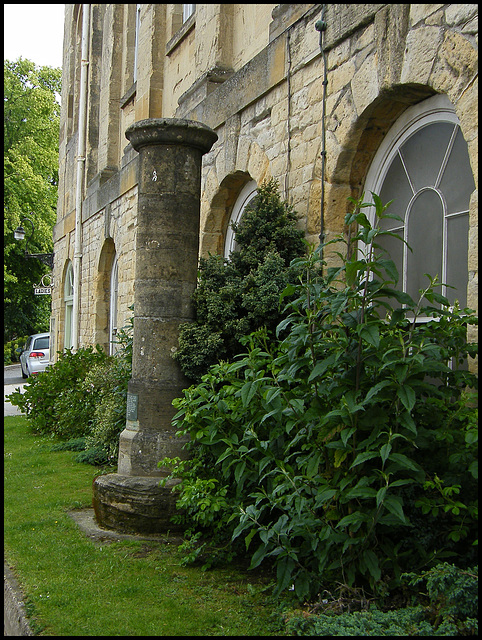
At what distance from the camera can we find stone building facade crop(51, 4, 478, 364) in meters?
4.48

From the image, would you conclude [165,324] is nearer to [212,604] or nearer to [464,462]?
[212,604]

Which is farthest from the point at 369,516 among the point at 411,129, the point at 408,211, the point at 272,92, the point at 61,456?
the point at 61,456

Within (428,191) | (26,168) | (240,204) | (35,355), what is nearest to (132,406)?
(428,191)

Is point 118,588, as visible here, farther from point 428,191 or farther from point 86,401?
point 86,401

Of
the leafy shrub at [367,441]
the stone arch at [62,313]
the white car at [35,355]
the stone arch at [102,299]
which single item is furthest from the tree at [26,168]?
the leafy shrub at [367,441]

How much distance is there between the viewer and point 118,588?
402 centimetres

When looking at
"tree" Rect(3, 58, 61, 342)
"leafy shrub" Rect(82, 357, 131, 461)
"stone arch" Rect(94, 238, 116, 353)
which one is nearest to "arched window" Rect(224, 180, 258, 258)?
"leafy shrub" Rect(82, 357, 131, 461)

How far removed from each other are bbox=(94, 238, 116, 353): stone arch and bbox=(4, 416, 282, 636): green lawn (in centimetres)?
807

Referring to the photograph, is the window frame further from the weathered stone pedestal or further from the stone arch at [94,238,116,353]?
the stone arch at [94,238,116,353]

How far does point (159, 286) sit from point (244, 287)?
0.69 meters

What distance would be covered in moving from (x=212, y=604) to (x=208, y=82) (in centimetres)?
646

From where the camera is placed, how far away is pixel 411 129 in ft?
16.7

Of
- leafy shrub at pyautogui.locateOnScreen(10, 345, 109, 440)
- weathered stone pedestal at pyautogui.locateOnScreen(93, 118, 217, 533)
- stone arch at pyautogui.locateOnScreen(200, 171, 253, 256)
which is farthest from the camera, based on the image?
leafy shrub at pyautogui.locateOnScreen(10, 345, 109, 440)

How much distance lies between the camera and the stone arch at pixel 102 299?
1363 centimetres
